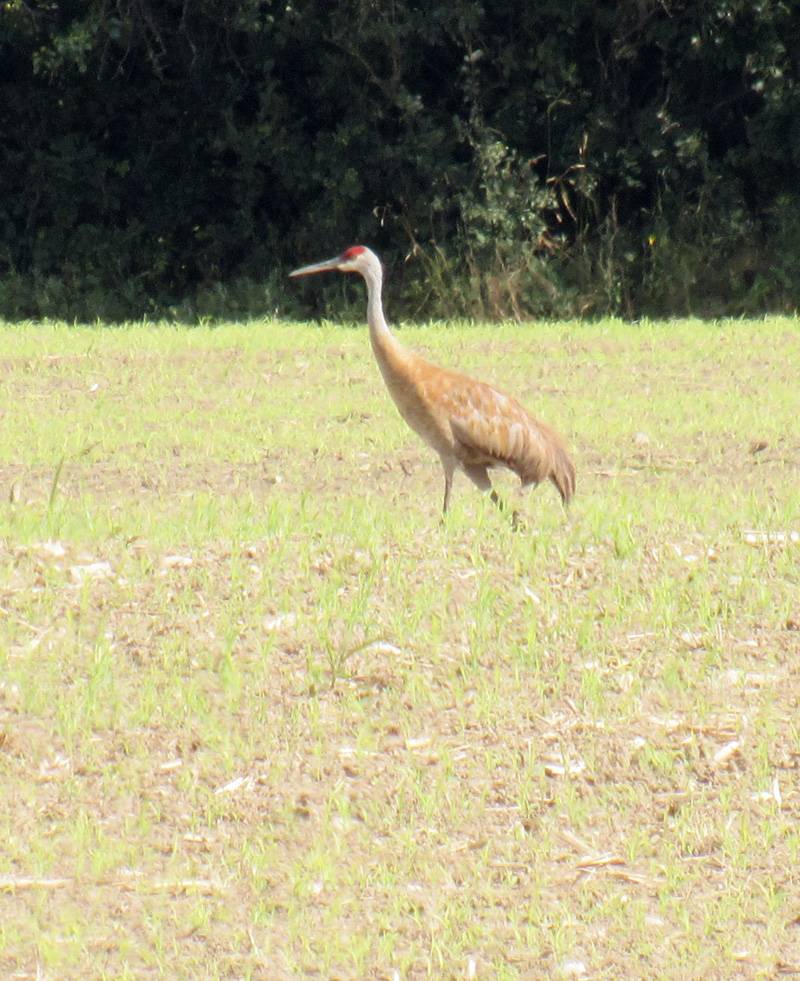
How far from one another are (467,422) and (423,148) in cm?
1059

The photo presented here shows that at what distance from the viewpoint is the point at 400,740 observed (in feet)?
17.6

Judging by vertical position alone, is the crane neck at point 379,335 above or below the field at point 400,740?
above

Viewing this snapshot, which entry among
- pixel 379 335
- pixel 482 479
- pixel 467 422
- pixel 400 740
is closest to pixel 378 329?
pixel 379 335

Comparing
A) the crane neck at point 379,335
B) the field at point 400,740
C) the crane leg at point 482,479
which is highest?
the crane neck at point 379,335

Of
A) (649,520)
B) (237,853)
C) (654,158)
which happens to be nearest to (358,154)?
(654,158)

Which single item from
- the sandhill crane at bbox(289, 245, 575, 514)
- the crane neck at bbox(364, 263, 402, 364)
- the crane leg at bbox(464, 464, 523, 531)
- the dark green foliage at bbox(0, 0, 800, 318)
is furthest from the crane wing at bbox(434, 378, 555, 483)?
the dark green foliage at bbox(0, 0, 800, 318)

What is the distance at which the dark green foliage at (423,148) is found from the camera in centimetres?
1841

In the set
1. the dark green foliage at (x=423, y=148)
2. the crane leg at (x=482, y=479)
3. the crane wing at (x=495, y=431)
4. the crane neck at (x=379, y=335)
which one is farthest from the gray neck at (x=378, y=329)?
the dark green foliage at (x=423, y=148)

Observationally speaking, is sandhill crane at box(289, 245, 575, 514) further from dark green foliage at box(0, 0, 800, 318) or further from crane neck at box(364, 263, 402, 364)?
dark green foliage at box(0, 0, 800, 318)

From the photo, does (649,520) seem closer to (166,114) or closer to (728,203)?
(728,203)

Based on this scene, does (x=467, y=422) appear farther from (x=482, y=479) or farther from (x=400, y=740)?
(x=400, y=740)

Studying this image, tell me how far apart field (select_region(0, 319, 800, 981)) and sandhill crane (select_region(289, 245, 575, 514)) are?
25cm

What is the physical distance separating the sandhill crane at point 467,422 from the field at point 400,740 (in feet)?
0.82

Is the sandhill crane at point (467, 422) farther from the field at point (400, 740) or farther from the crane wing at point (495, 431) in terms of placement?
the field at point (400, 740)
